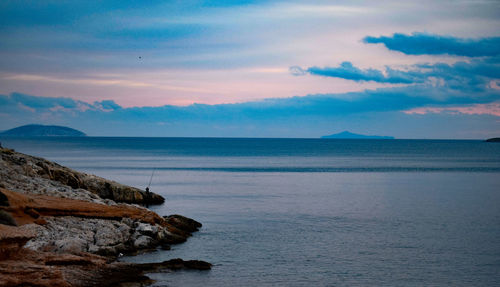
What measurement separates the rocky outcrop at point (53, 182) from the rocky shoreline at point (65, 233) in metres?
0.07

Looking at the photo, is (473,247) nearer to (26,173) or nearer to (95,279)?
(95,279)

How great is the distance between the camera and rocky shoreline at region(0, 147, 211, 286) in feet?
61.0

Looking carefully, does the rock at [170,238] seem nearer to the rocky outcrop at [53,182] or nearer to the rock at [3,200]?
the rocky outcrop at [53,182]

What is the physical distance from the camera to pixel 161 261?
24578 millimetres

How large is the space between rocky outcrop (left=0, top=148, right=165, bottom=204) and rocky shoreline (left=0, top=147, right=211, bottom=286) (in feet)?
0.24

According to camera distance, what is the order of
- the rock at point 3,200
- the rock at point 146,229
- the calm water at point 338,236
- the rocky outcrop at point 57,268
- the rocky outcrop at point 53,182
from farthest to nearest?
1. the rocky outcrop at point 53,182
2. the rock at point 146,229
3. the rock at point 3,200
4. the calm water at point 338,236
5. the rocky outcrop at point 57,268

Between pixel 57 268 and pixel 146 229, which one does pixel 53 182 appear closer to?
pixel 146 229

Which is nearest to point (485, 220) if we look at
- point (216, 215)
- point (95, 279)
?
point (216, 215)

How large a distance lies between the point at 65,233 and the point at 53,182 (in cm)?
1179

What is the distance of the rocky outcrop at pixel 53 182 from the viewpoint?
31.5 m

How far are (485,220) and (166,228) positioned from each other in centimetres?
2308

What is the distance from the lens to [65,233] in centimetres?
2508

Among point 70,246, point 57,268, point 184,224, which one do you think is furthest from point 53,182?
point 57,268

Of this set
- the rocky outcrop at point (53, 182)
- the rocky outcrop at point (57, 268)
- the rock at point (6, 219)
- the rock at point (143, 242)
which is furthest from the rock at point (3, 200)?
the rock at point (143, 242)
